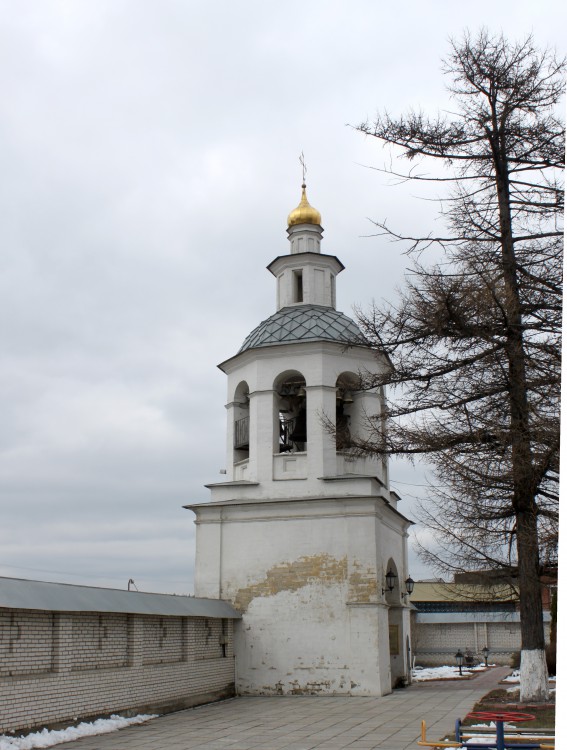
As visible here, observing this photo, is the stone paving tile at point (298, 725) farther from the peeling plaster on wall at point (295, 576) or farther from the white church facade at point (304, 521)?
the peeling plaster on wall at point (295, 576)

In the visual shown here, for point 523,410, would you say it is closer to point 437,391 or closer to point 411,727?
point 437,391

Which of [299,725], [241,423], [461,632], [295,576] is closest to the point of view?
[299,725]

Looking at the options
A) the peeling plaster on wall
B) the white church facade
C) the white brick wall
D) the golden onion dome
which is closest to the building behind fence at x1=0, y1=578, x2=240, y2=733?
the white brick wall

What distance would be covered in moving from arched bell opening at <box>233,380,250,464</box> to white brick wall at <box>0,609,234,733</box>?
4337mm

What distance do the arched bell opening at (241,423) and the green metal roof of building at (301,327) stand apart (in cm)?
105

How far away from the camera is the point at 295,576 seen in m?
17.6

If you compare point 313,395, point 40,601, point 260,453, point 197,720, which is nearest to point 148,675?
point 197,720

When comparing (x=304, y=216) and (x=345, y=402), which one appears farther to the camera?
(x=304, y=216)

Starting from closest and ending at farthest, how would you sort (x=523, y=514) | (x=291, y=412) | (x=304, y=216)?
(x=523, y=514), (x=291, y=412), (x=304, y=216)

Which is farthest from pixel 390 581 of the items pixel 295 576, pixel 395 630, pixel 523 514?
→ pixel 523 514

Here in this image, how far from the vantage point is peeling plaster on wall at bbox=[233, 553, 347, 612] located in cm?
1731

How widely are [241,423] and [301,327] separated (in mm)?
2774

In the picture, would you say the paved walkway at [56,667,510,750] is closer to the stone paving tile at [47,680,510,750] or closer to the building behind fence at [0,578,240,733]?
the stone paving tile at [47,680,510,750]

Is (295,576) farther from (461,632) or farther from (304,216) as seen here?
(461,632)
